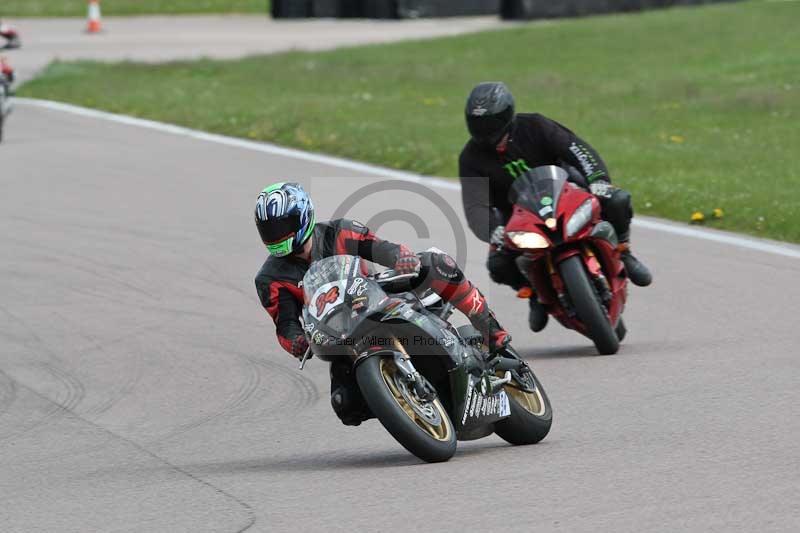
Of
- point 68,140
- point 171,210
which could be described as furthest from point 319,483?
point 68,140

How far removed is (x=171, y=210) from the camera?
52.4ft

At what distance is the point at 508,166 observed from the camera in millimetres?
10211

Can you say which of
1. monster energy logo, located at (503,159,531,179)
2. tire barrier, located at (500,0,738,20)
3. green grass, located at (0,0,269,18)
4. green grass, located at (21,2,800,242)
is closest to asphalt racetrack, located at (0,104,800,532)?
monster energy logo, located at (503,159,531,179)

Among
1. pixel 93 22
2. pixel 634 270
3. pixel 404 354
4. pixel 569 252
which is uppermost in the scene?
pixel 404 354

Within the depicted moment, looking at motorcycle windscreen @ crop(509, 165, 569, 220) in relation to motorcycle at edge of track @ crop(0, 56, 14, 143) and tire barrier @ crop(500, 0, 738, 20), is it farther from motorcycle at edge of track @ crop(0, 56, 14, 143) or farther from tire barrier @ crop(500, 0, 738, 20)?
tire barrier @ crop(500, 0, 738, 20)

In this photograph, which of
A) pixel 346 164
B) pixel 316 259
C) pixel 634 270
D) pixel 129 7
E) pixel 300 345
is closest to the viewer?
pixel 300 345

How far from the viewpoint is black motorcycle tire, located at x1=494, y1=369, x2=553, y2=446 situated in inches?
296

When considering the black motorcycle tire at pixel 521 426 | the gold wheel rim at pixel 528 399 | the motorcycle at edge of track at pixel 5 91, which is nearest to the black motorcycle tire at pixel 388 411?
the black motorcycle tire at pixel 521 426

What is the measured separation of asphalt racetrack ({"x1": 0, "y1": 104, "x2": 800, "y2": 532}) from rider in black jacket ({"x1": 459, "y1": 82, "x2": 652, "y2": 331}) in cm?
62

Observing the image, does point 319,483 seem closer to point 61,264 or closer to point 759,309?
point 759,309

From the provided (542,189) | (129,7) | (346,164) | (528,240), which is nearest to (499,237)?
(528,240)

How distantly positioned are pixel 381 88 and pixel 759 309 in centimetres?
1513

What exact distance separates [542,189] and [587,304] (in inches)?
29.6

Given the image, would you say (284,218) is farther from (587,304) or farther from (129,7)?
(129,7)
